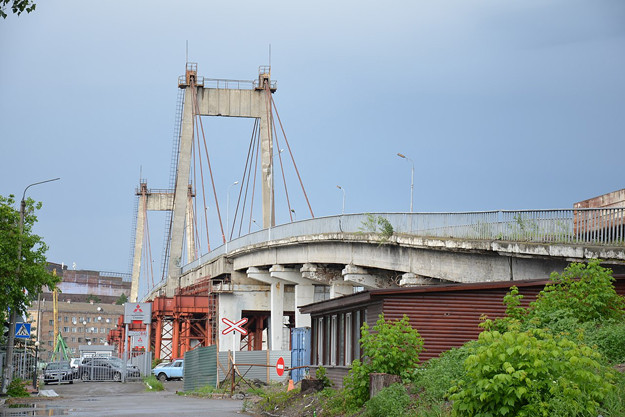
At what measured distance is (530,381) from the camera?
38.4 ft

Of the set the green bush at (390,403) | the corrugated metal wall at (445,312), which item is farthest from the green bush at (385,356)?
the corrugated metal wall at (445,312)

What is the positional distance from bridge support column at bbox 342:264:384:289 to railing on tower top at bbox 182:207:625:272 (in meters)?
1.62

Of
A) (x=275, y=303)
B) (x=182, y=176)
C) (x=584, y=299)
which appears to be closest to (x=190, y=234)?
(x=182, y=176)

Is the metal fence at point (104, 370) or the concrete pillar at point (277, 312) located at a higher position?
the concrete pillar at point (277, 312)

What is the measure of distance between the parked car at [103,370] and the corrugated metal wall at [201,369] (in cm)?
1580

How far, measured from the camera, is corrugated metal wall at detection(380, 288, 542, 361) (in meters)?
20.3

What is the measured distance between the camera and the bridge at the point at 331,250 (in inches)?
961

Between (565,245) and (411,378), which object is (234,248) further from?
(411,378)

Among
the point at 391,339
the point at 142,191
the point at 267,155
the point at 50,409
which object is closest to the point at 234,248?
the point at 267,155

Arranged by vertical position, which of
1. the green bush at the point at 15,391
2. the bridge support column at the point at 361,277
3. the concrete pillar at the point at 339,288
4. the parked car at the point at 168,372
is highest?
the bridge support column at the point at 361,277

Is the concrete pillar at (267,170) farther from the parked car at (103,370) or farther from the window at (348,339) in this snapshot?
the window at (348,339)

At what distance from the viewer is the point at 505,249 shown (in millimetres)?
26000

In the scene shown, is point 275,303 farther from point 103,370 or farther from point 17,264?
point 17,264

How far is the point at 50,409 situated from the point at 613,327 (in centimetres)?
1637
